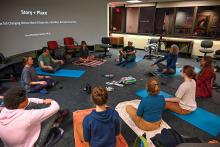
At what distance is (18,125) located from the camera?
160 centimetres

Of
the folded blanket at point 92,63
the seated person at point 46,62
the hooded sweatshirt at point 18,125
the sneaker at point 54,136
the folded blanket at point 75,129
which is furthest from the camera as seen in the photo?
the folded blanket at point 92,63

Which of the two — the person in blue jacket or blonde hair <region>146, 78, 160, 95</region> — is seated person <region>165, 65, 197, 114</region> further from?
the person in blue jacket

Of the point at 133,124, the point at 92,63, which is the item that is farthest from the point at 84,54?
the point at 133,124

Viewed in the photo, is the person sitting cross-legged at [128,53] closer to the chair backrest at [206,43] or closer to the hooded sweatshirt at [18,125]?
the chair backrest at [206,43]

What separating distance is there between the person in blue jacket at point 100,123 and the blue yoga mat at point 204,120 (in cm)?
183

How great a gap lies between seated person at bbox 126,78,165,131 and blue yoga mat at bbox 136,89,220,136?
806 mm

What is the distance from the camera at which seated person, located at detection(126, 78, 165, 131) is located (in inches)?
92.3

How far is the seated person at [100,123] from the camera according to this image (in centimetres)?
171

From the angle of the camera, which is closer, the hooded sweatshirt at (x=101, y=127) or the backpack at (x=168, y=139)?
the hooded sweatshirt at (x=101, y=127)

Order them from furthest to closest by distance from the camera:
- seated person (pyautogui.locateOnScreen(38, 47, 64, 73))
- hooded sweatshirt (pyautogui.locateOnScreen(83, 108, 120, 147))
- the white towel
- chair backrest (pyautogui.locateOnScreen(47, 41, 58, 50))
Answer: chair backrest (pyautogui.locateOnScreen(47, 41, 58, 50)), seated person (pyautogui.locateOnScreen(38, 47, 64, 73)), the white towel, hooded sweatshirt (pyautogui.locateOnScreen(83, 108, 120, 147))

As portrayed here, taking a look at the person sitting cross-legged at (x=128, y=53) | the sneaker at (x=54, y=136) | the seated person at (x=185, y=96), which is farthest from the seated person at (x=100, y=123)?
the person sitting cross-legged at (x=128, y=53)

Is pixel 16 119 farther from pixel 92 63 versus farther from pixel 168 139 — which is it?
pixel 92 63

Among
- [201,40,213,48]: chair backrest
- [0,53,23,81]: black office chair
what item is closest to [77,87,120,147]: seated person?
[0,53,23,81]: black office chair

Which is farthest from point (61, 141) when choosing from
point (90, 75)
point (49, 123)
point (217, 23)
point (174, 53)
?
point (217, 23)
